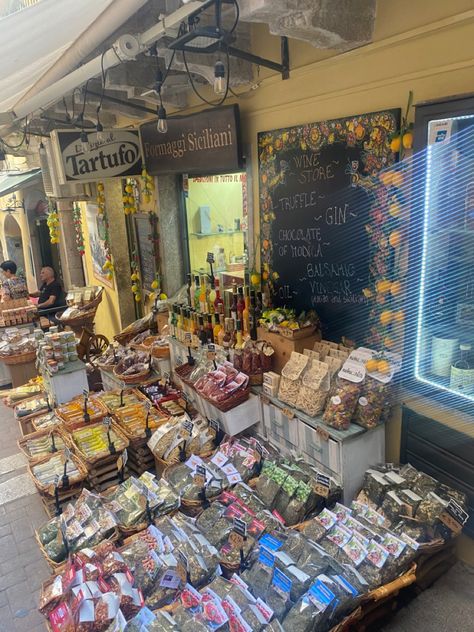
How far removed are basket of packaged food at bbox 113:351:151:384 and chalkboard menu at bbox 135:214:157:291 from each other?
4.23ft

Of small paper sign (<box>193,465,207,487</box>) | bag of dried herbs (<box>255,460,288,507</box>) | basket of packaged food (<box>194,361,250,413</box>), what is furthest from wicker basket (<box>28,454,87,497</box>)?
bag of dried herbs (<box>255,460,288,507</box>)

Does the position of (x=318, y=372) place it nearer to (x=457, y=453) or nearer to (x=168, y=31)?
(x=457, y=453)

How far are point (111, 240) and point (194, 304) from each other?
2934 millimetres

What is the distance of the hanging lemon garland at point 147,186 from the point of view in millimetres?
5236

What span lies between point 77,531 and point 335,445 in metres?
1.60

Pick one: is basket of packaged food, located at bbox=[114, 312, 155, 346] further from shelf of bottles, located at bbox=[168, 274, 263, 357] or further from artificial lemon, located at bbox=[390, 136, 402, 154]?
artificial lemon, located at bbox=[390, 136, 402, 154]

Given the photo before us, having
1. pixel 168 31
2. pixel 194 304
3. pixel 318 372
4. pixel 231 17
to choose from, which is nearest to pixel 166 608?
pixel 318 372

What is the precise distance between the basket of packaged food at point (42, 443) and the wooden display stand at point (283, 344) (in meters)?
1.79

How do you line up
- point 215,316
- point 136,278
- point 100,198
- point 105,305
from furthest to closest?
point 105,305
point 100,198
point 136,278
point 215,316

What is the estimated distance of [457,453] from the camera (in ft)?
8.73

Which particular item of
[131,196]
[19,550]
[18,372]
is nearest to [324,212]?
[19,550]

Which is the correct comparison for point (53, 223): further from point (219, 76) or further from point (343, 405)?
point (343, 405)

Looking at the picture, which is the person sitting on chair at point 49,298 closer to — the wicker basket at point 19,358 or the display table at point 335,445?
the wicker basket at point 19,358

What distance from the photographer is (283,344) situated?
336cm
